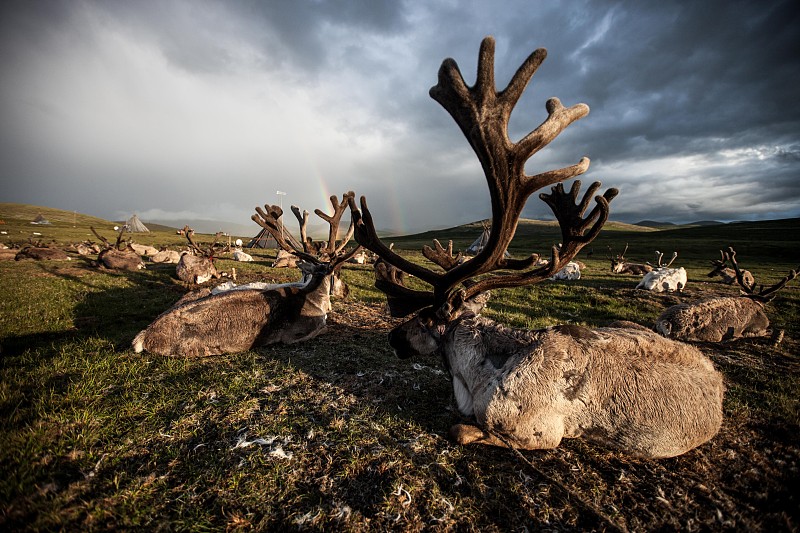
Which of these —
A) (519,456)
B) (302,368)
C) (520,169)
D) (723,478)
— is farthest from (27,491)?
(723,478)

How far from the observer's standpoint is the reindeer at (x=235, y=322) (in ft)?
19.2

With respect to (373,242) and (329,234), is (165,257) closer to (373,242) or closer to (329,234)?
(329,234)

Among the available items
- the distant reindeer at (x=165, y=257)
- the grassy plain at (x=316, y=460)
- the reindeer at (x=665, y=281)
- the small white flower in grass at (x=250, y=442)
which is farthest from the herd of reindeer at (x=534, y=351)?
the distant reindeer at (x=165, y=257)

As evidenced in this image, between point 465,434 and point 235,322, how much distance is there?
216 inches

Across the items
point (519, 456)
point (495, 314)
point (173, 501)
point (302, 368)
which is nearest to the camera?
point (173, 501)

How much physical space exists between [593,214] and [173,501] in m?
6.16

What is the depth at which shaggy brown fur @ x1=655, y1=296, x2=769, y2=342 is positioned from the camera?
781 cm

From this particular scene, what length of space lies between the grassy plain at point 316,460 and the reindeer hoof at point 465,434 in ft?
0.37

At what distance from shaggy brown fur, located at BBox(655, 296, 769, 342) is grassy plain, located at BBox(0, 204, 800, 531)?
8.17 ft

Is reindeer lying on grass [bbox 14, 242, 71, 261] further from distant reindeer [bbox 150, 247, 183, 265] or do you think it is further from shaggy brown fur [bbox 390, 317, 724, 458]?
shaggy brown fur [bbox 390, 317, 724, 458]

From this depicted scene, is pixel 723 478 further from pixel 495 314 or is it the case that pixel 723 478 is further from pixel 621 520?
pixel 495 314

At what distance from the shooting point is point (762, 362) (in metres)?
6.57

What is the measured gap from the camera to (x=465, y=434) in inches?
137

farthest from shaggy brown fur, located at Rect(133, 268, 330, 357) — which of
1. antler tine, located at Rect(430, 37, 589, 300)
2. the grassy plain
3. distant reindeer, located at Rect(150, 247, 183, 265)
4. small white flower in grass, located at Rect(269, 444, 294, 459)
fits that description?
distant reindeer, located at Rect(150, 247, 183, 265)
